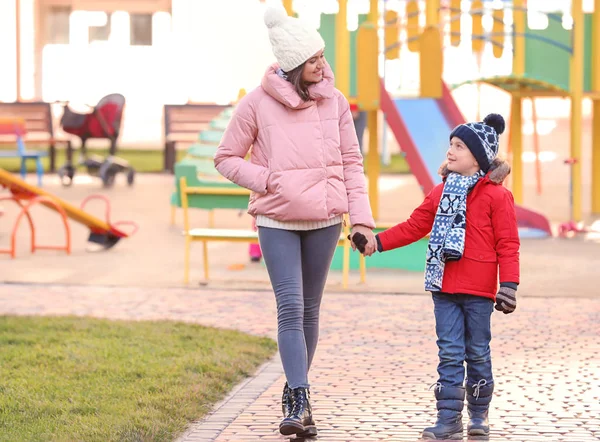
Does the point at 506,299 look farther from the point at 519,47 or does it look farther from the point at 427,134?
the point at 519,47

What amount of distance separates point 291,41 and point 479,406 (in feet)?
5.58

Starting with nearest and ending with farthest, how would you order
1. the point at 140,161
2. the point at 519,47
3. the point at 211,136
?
the point at 211,136 → the point at 519,47 → the point at 140,161

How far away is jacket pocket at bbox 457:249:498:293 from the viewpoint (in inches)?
197

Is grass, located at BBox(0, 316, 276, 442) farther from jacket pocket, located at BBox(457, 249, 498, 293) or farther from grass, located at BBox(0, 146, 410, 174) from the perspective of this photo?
grass, located at BBox(0, 146, 410, 174)

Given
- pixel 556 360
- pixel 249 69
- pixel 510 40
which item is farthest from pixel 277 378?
pixel 249 69

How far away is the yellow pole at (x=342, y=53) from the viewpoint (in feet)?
47.1

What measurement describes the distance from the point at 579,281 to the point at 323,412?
4.98 m

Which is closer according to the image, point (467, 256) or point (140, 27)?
point (467, 256)

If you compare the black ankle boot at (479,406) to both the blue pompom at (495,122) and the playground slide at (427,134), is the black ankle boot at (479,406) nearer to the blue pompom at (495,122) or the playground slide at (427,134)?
the blue pompom at (495,122)

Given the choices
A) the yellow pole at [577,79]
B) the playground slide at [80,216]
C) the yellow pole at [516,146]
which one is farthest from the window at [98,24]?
the playground slide at [80,216]

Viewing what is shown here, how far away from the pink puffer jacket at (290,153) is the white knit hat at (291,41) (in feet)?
0.28

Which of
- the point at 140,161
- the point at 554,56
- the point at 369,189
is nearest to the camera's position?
the point at 369,189

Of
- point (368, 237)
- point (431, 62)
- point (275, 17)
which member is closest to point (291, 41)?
point (275, 17)

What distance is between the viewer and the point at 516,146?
1590 cm
